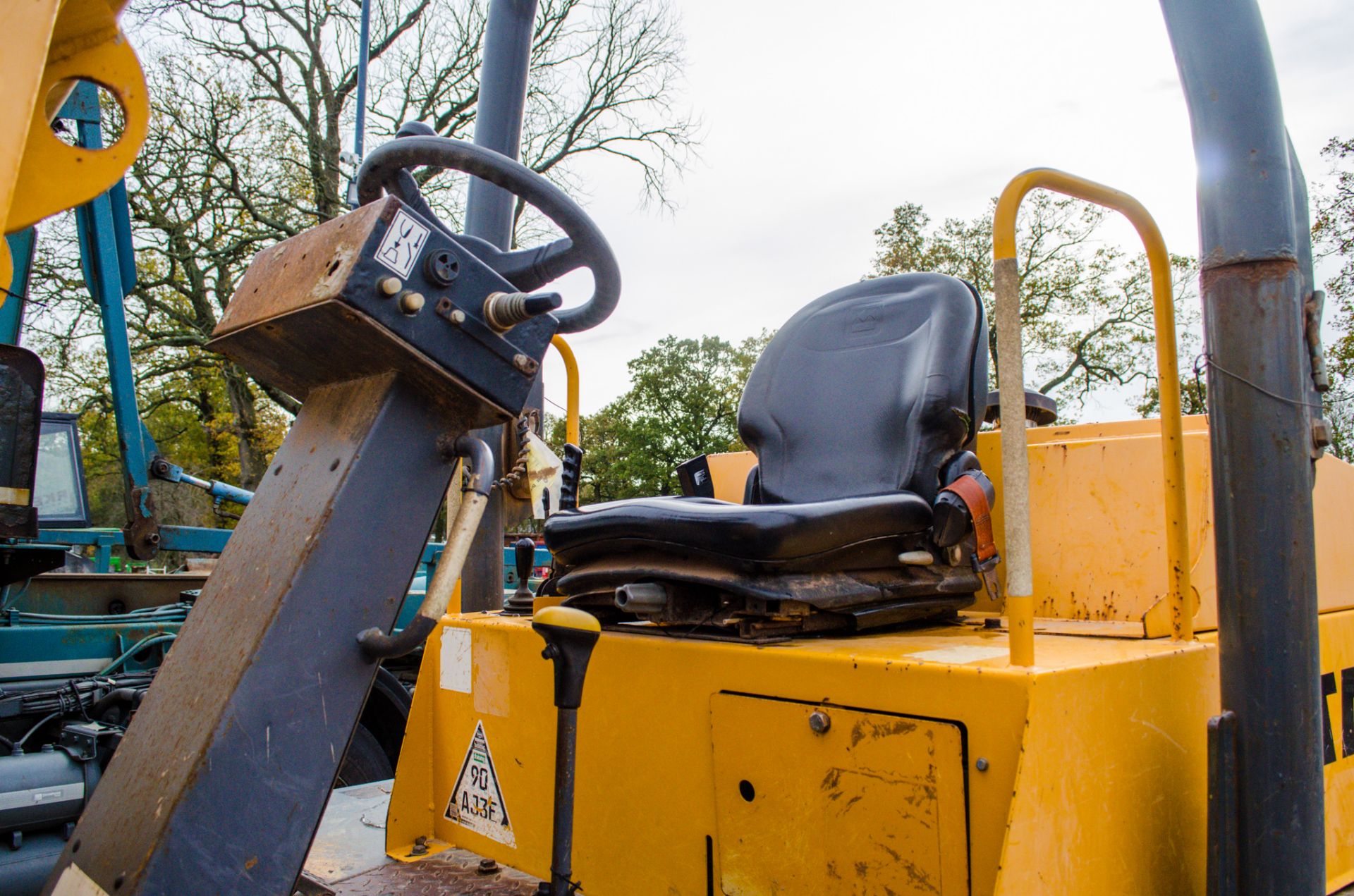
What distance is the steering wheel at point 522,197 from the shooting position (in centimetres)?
139

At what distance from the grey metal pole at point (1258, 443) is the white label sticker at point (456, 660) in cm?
151

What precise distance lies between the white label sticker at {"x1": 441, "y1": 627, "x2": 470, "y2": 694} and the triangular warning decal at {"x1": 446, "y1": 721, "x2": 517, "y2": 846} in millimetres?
115

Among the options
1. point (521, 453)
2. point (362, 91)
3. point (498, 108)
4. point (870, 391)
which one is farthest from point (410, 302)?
point (362, 91)

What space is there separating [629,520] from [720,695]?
35cm

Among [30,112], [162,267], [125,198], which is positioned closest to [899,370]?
[30,112]

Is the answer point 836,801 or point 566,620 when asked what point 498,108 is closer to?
point 566,620

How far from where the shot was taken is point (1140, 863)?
1.42 metres

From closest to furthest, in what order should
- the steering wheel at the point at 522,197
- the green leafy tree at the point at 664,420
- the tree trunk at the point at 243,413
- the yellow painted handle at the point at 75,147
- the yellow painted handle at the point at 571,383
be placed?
1. the yellow painted handle at the point at 75,147
2. the steering wheel at the point at 522,197
3. the yellow painted handle at the point at 571,383
4. the tree trunk at the point at 243,413
5. the green leafy tree at the point at 664,420

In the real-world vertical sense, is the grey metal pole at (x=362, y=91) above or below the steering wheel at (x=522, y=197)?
above

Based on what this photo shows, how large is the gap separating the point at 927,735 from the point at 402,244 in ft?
3.21

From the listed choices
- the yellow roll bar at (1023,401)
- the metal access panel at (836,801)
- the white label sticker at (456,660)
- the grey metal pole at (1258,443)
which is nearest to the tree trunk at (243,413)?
the white label sticker at (456,660)

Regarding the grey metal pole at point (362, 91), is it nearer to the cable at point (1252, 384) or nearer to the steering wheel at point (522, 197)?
the steering wheel at point (522, 197)

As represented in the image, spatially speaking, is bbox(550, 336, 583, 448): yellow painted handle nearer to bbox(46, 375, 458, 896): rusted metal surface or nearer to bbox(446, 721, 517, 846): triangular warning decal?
bbox(446, 721, 517, 846): triangular warning decal

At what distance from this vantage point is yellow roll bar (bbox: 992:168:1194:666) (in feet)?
4.29
